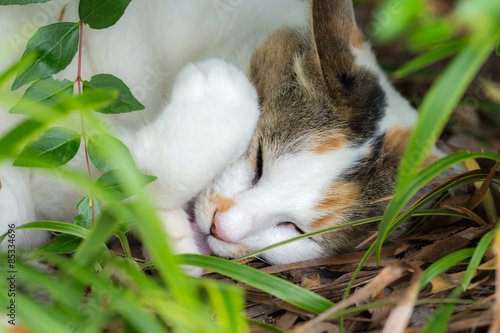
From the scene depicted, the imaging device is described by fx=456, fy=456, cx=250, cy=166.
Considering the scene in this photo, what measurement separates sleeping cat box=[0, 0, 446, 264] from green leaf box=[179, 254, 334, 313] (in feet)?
0.77

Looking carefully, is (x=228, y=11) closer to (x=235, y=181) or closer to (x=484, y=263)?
(x=235, y=181)

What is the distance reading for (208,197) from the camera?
1.40 m

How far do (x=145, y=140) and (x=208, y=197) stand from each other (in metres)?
0.25

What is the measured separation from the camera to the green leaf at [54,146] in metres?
1.00

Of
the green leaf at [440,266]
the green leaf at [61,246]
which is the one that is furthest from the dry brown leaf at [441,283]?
the green leaf at [61,246]

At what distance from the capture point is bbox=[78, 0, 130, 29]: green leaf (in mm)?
1079

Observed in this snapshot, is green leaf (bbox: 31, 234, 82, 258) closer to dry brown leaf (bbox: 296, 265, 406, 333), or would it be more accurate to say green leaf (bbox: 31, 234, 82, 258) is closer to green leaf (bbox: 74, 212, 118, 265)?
green leaf (bbox: 74, 212, 118, 265)

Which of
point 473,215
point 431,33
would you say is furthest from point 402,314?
point 473,215

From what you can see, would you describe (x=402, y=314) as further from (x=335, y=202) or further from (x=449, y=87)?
(x=335, y=202)

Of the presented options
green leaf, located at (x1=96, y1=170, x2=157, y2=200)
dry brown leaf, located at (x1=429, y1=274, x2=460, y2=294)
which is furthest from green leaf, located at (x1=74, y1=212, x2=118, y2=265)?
dry brown leaf, located at (x1=429, y1=274, x2=460, y2=294)

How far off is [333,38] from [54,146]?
0.83 meters

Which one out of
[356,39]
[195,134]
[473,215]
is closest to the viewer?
[195,134]

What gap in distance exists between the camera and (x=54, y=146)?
1.02 meters

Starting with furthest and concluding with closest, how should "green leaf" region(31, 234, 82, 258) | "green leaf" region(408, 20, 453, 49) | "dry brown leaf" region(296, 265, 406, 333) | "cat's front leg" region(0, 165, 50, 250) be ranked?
"cat's front leg" region(0, 165, 50, 250) < "green leaf" region(31, 234, 82, 258) < "dry brown leaf" region(296, 265, 406, 333) < "green leaf" region(408, 20, 453, 49)
